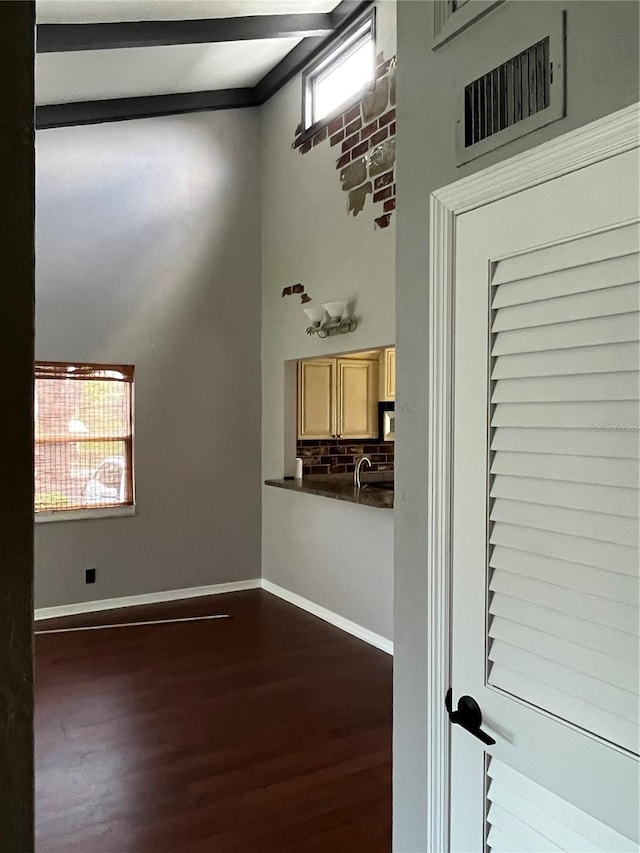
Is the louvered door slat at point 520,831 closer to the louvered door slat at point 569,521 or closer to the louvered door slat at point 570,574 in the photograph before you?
the louvered door slat at point 570,574

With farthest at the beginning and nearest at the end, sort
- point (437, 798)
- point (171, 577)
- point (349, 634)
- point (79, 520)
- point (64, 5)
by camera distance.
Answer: point (171, 577) < point (79, 520) < point (349, 634) < point (64, 5) < point (437, 798)

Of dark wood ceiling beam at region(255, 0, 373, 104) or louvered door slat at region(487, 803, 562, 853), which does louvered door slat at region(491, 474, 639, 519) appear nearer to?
louvered door slat at region(487, 803, 562, 853)

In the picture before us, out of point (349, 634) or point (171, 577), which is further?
point (171, 577)

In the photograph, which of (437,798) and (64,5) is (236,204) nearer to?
(64,5)

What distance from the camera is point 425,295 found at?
1608 millimetres

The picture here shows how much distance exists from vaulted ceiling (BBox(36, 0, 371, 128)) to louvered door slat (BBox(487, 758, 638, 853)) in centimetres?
421

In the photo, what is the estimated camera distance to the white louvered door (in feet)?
3.71

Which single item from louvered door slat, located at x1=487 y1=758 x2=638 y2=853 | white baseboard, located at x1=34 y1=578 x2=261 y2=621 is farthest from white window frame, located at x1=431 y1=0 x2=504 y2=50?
white baseboard, located at x1=34 y1=578 x2=261 y2=621

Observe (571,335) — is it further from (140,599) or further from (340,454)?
(140,599)

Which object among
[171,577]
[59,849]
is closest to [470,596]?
[59,849]

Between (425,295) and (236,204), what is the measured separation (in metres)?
4.42

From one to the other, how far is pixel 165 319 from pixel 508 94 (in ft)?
14.0

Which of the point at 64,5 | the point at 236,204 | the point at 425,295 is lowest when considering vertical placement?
the point at 425,295

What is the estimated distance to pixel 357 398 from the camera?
19.4 ft
